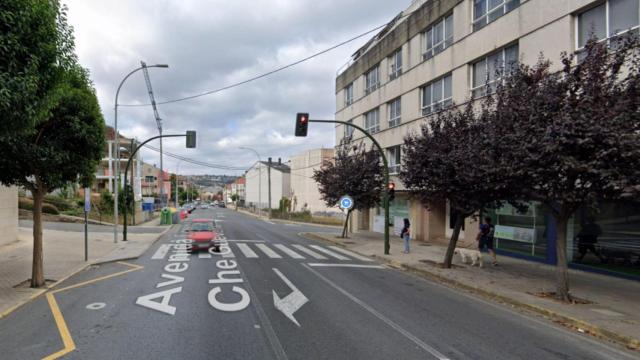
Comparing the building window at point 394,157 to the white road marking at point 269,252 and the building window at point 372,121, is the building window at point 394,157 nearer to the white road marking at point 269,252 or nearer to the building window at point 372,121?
the building window at point 372,121

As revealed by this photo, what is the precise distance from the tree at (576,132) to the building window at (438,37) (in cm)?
1256

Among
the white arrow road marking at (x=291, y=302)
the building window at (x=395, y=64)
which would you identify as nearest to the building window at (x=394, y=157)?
the building window at (x=395, y=64)

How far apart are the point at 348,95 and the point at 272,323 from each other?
29520 mm

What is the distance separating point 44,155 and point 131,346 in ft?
19.3

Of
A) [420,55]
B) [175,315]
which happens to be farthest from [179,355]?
[420,55]

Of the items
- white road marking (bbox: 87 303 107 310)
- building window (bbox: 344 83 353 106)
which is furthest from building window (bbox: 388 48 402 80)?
white road marking (bbox: 87 303 107 310)

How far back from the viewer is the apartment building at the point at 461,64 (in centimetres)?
1338

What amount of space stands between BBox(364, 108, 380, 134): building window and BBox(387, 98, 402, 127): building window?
1700 millimetres

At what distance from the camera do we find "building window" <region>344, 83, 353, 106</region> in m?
34.5

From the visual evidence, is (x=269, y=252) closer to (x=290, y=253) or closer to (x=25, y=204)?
(x=290, y=253)

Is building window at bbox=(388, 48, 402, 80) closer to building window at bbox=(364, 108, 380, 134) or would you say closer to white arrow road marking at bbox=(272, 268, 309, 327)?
building window at bbox=(364, 108, 380, 134)

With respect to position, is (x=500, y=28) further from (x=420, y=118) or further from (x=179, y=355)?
(x=179, y=355)

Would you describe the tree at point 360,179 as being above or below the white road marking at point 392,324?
above

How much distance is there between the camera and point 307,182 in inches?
2638
